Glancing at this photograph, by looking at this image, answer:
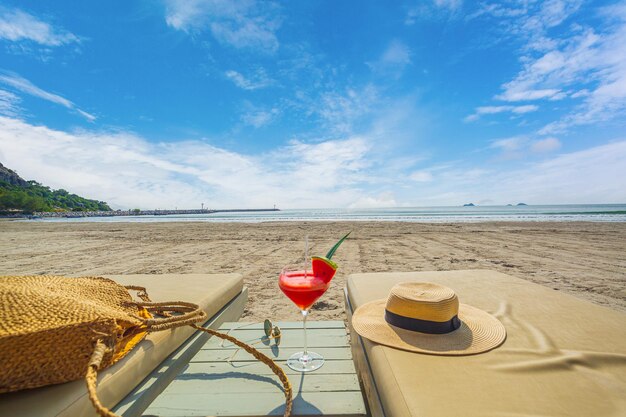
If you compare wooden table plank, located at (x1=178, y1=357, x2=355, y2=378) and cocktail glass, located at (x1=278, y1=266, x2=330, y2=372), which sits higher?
cocktail glass, located at (x1=278, y1=266, x2=330, y2=372)

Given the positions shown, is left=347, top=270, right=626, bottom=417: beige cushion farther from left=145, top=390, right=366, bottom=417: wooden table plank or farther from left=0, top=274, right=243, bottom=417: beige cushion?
left=0, top=274, right=243, bottom=417: beige cushion

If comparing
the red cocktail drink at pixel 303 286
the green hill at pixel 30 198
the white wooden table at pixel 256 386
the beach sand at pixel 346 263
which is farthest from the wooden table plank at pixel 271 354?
the green hill at pixel 30 198

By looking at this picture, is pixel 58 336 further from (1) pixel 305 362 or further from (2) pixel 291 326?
(2) pixel 291 326

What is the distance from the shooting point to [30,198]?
6706 centimetres

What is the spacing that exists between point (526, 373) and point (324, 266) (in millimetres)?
1034

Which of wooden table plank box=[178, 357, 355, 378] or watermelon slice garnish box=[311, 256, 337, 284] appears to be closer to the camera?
watermelon slice garnish box=[311, 256, 337, 284]

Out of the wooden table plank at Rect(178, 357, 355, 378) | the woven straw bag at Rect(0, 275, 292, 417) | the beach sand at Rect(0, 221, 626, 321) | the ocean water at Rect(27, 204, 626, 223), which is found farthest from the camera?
the ocean water at Rect(27, 204, 626, 223)

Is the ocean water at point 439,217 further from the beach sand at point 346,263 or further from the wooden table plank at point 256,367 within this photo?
the wooden table plank at point 256,367

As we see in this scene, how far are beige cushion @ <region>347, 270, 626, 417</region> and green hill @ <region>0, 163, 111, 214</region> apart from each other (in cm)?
8471

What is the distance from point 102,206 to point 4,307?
148 metres

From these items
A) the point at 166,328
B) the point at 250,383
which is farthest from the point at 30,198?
the point at 250,383

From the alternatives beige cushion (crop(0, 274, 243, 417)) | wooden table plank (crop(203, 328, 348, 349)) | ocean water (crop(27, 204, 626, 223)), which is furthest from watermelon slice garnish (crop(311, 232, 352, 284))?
ocean water (crop(27, 204, 626, 223))

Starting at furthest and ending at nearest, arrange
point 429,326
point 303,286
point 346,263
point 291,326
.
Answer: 1. point 346,263
2. point 291,326
3. point 429,326
4. point 303,286

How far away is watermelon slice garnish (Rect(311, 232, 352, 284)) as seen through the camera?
1.38 m
